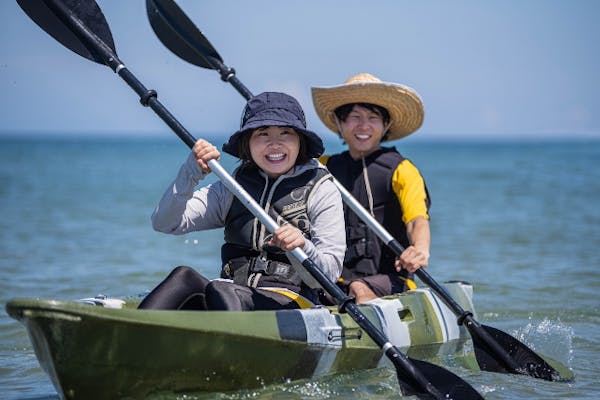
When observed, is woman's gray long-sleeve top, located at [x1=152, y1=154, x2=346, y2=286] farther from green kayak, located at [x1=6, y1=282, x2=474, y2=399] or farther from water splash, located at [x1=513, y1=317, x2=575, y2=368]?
water splash, located at [x1=513, y1=317, x2=575, y2=368]

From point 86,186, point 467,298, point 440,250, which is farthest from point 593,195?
point 467,298

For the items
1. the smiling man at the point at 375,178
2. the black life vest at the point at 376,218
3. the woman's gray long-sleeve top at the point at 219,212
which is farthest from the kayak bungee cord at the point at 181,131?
the black life vest at the point at 376,218

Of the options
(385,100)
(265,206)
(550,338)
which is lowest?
(550,338)

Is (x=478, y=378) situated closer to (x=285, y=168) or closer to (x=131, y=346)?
(x=285, y=168)

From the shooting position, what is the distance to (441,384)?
13.4 ft

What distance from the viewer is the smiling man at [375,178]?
5191 millimetres

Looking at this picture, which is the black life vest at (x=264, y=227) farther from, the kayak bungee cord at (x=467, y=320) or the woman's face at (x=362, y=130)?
the woman's face at (x=362, y=130)

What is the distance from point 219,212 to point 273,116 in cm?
59

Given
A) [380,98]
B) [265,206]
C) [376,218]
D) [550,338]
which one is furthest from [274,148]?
[550,338]

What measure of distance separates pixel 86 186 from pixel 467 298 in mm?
21610

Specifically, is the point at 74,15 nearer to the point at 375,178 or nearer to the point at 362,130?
the point at 362,130

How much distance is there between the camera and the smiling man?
519 centimetres

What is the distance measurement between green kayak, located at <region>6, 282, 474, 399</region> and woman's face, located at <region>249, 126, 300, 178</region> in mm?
A: 731

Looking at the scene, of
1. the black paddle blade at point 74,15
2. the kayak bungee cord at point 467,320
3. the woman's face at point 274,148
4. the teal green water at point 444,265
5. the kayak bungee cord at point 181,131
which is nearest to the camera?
the kayak bungee cord at point 181,131
